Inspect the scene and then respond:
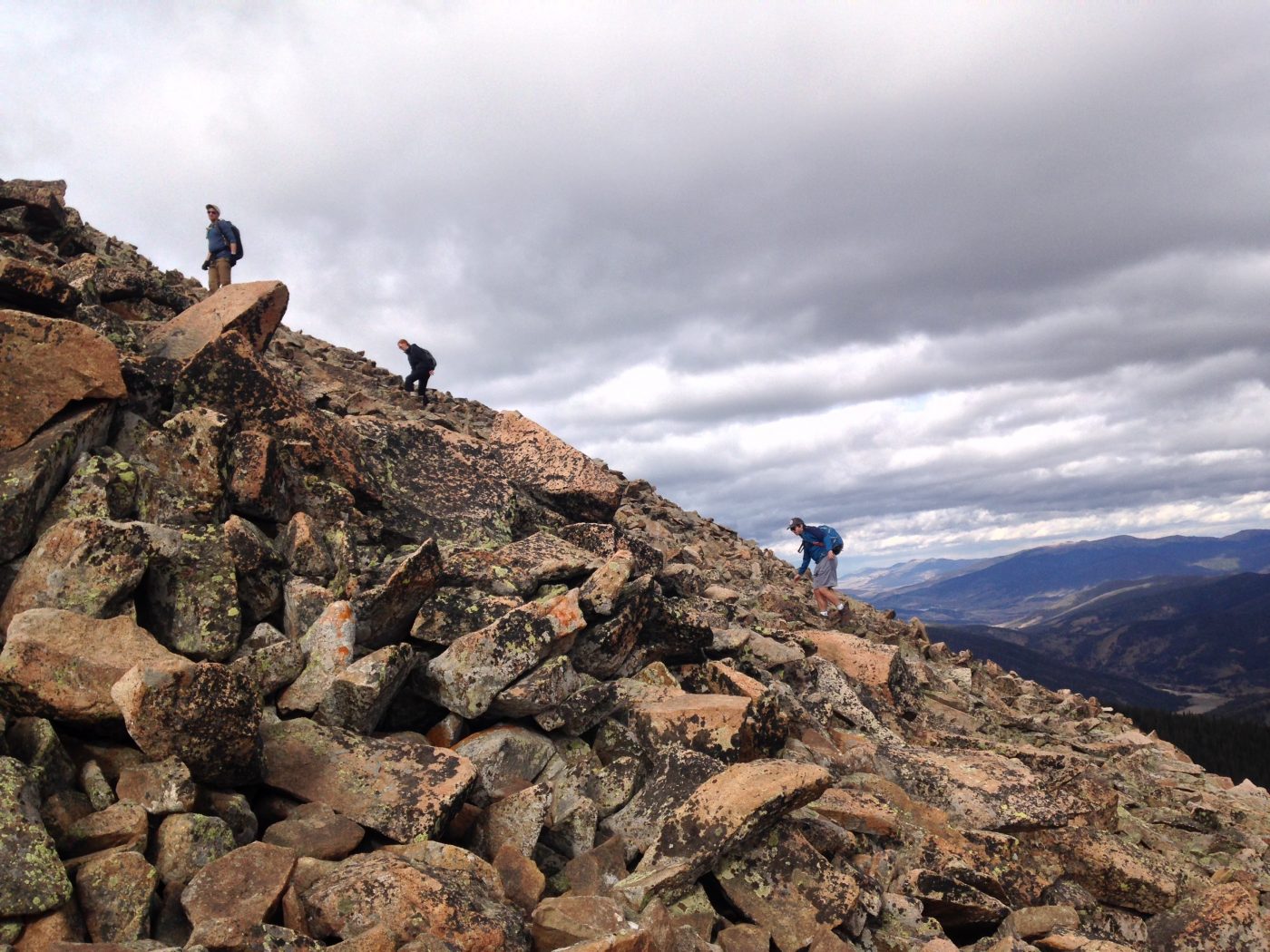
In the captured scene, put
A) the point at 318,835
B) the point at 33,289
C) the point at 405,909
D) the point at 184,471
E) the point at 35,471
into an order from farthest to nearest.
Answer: the point at 33,289
the point at 184,471
the point at 35,471
the point at 318,835
the point at 405,909

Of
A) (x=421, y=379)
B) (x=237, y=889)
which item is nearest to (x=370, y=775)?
(x=237, y=889)

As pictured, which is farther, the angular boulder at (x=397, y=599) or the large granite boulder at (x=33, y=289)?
the large granite boulder at (x=33, y=289)

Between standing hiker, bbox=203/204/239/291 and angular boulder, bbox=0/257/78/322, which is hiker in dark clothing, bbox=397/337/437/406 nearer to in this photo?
standing hiker, bbox=203/204/239/291

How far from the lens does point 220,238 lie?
2794 cm

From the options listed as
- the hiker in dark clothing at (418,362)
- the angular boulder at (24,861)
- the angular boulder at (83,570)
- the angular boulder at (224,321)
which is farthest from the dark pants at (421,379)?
the angular boulder at (24,861)

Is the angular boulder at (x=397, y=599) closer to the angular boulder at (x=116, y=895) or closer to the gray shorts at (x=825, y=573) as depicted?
the angular boulder at (x=116, y=895)

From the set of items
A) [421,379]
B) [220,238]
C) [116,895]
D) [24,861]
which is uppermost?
[220,238]

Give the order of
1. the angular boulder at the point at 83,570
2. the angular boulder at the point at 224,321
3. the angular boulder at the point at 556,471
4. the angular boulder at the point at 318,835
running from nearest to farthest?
the angular boulder at the point at 318,835 → the angular boulder at the point at 83,570 → the angular boulder at the point at 224,321 → the angular boulder at the point at 556,471

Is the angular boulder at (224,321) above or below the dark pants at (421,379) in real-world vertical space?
below

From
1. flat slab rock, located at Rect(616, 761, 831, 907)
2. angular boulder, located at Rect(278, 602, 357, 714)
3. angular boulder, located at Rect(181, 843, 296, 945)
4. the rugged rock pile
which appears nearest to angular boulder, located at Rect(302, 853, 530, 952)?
the rugged rock pile

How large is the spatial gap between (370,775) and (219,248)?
24.8 metres

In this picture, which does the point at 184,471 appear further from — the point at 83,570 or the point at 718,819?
the point at 718,819

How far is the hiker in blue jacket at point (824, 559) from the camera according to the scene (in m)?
27.3

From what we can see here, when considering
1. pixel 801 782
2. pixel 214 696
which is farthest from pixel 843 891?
pixel 214 696
